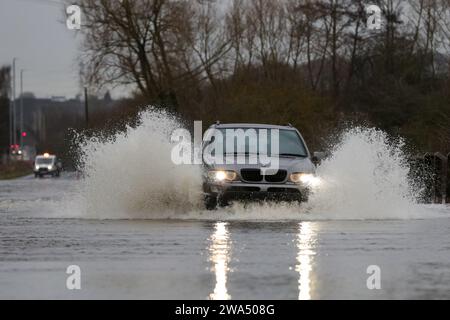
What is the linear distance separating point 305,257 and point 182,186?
7.60 meters

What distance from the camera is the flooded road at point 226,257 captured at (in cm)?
1028

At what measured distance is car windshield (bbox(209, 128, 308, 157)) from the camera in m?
21.0

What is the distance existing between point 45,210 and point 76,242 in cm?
883

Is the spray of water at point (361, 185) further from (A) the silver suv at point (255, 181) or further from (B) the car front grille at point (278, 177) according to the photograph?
(B) the car front grille at point (278, 177)

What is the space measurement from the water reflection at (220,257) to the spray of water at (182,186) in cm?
192

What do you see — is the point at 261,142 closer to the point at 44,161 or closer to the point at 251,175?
Result: the point at 251,175

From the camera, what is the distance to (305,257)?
13031 millimetres

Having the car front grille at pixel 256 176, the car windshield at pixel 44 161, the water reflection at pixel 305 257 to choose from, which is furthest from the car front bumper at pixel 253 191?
the car windshield at pixel 44 161

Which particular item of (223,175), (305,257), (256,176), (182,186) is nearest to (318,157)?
(256,176)

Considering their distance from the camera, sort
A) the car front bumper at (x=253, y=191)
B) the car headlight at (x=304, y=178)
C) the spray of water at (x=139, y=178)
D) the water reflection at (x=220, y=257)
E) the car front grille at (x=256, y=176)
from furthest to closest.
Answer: the spray of water at (x=139, y=178) < the car headlight at (x=304, y=178) < the car front grille at (x=256, y=176) < the car front bumper at (x=253, y=191) < the water reflection at (x=220, y=257)

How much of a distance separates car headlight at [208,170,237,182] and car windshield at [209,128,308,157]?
104 centimetres

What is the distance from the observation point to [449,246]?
14.6 m

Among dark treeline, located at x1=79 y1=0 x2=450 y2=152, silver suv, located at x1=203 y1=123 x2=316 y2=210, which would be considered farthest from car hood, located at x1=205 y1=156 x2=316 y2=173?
dark treeline, located at x1=79 y1=0 x2=450 y2=152
